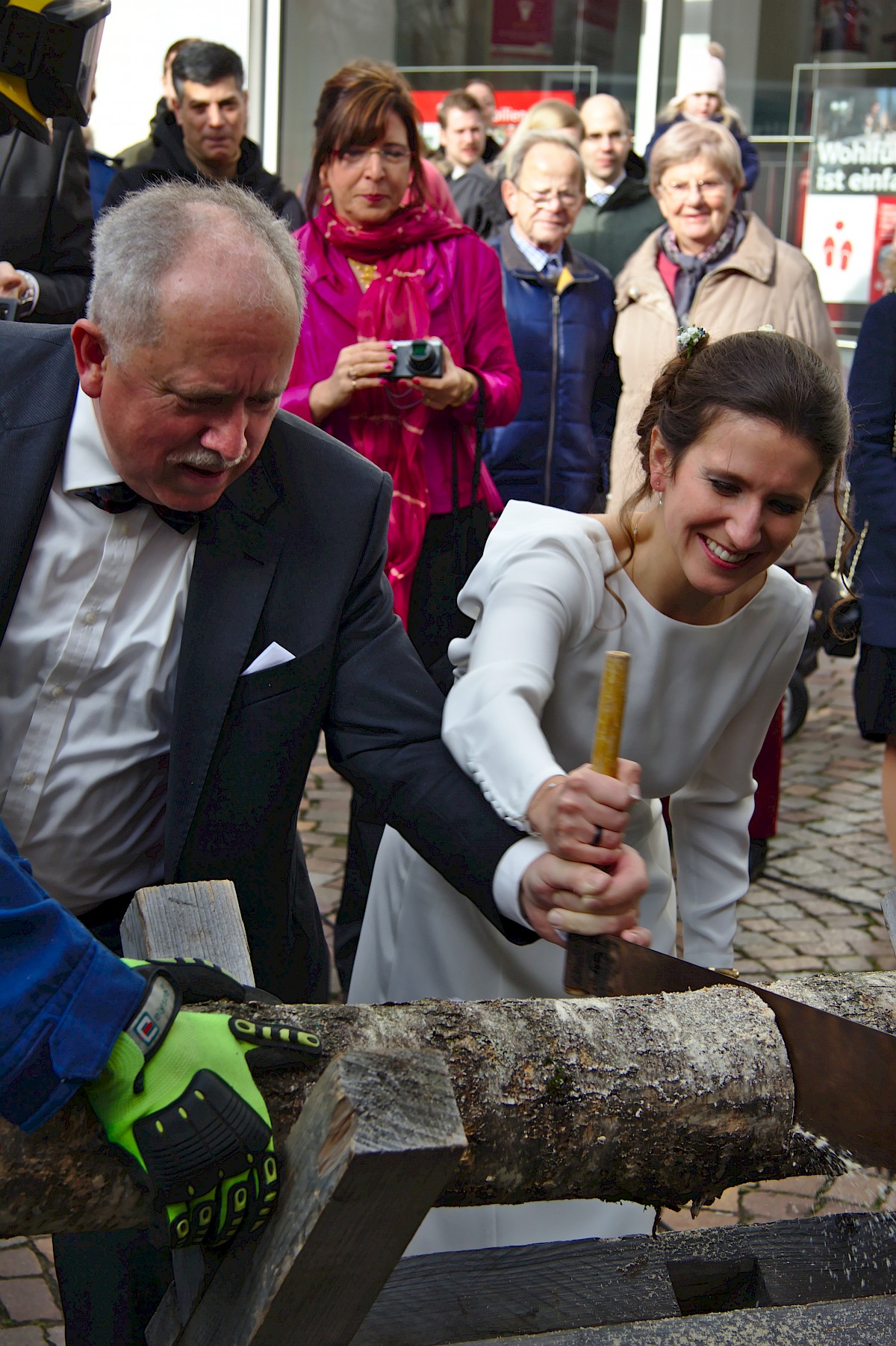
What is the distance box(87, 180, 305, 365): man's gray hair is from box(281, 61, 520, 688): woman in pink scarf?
180cm

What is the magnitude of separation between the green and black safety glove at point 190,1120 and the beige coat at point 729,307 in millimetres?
3924

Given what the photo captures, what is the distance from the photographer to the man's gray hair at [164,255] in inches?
82.9

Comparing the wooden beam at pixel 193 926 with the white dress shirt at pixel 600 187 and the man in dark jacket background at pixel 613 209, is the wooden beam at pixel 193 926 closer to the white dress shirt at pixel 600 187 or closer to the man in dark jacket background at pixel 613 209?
the man in dark jacket background at pixel 613 209

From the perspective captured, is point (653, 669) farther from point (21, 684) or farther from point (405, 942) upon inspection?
point (21, 684)

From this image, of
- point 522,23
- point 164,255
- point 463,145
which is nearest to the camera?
point 164,255

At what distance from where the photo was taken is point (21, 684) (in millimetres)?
2295

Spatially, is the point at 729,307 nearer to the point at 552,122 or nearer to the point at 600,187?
the point at 552,122

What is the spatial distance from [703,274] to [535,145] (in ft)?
2.59

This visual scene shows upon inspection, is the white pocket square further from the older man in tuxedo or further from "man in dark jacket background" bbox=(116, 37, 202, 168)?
"man in dark jacket background" bbox=(116, 37, 202, 168)

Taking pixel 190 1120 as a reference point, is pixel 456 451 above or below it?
above

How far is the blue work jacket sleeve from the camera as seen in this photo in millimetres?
1438

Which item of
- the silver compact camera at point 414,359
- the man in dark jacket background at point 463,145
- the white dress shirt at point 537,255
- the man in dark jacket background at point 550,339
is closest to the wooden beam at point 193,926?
the silver compact camera at point 414,359

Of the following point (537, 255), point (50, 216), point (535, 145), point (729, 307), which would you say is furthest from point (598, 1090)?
point (535, 145)

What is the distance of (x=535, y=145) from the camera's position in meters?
5.18
